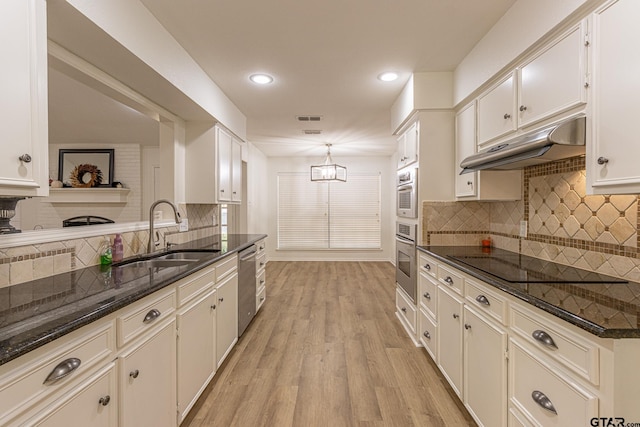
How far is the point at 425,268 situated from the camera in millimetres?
2609

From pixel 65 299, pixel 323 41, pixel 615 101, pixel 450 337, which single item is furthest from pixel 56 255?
pixel 615 101

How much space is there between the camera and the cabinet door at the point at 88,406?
0.92 m

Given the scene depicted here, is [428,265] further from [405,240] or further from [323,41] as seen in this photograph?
[323,41]

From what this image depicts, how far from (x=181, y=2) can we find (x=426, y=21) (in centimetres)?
A: 160

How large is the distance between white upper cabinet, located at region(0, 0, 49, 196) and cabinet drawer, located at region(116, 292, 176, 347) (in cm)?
60

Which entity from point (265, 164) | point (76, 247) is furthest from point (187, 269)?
point (265, 164)

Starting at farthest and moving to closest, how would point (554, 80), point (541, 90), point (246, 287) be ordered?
1. point (246, 287)
2. point (541, 90)
3. point (554, 80)

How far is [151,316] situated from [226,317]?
1102 mm

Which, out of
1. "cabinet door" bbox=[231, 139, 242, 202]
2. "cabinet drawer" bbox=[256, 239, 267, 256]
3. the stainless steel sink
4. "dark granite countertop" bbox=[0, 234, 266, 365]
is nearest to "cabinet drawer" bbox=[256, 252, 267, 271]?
"cabinet drawer" bbox=[256, 239, 267, 256]

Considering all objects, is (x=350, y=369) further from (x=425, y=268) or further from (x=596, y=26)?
(x=596, y=26)

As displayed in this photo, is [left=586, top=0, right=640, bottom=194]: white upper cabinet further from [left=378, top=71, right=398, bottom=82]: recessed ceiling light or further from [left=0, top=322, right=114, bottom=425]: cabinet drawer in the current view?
[left=0, top=322, right=114, bottom=425]: cabinet drawer

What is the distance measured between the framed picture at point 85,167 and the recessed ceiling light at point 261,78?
336 centimetres

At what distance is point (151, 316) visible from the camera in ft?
4.64

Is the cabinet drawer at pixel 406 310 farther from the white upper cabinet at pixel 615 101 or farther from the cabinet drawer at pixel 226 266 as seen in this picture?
the white upper cabinet at pixel 615 101
